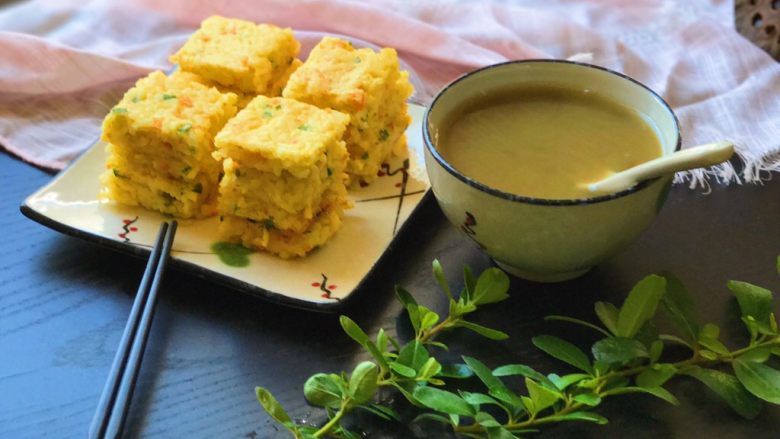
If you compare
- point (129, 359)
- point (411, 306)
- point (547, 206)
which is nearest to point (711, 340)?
point (547, 206)

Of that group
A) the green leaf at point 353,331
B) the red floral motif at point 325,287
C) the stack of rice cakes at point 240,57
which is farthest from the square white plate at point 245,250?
the stack of rice cakes at point 240,57

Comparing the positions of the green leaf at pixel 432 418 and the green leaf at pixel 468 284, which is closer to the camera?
the green leaf at pixel 432 418

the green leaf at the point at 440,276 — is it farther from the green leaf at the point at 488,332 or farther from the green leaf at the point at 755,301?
the green leaf at the point at 755,301

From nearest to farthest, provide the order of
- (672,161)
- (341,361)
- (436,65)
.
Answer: (672,161)
(341,361)
(436,65)

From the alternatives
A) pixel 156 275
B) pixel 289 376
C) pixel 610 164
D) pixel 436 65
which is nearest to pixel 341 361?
pixel 289 376

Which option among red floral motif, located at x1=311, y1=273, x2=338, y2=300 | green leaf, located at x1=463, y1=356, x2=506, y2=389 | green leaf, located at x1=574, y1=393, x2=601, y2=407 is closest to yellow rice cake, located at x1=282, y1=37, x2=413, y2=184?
red floral motif, located at x1=311, y1=273, x2=338, y2=300

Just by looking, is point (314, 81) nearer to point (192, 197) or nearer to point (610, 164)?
point (192, 197)

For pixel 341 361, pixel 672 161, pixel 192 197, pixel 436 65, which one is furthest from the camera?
pixel 436 65

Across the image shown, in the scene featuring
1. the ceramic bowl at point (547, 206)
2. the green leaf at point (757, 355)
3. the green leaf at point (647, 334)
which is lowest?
the green leaf at point (757, 355)
